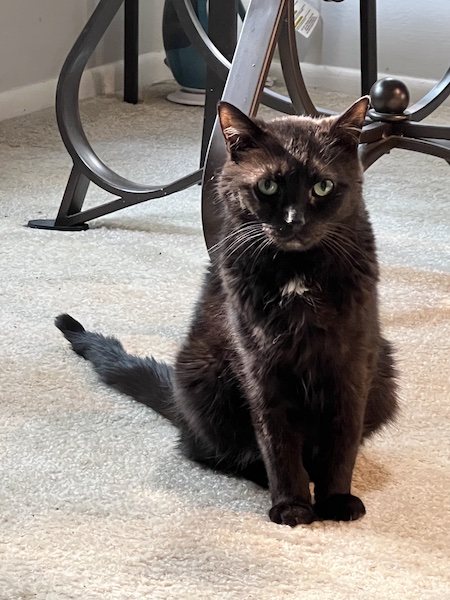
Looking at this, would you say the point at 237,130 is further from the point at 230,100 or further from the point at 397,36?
the point at 397,36

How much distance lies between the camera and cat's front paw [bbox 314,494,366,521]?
3.48 feet

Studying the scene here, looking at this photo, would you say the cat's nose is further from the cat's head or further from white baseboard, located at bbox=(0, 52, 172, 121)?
white baseboard, located at bbox=(0, 52, 172, 121)

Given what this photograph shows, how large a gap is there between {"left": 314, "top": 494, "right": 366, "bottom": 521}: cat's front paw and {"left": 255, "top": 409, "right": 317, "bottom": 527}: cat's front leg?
0.6 inches

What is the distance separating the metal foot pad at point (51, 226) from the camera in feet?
6.95

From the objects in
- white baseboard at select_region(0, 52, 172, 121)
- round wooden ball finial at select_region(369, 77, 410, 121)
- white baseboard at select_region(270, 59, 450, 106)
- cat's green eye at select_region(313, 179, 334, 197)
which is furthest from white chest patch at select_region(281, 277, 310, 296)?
white baseboard at select_region(270, 59, 450, 106)

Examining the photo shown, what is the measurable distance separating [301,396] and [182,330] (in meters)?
0.55

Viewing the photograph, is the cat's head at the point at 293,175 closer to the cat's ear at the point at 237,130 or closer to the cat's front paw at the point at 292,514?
the cat's ear at the point at 237,130

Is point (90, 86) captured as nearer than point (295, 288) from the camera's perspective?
No

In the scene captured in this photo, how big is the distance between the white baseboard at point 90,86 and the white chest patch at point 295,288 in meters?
2.11

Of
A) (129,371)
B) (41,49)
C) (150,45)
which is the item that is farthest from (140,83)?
(129,371)

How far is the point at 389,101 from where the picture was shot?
1.88 m

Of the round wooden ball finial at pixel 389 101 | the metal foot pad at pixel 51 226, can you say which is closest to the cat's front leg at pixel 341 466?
the round wooden ball finial at pixel 389 101

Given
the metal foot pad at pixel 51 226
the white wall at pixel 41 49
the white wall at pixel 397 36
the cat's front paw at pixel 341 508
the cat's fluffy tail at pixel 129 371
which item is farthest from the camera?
the white wall at pixel 397 36

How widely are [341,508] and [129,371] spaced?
1.41 ft
